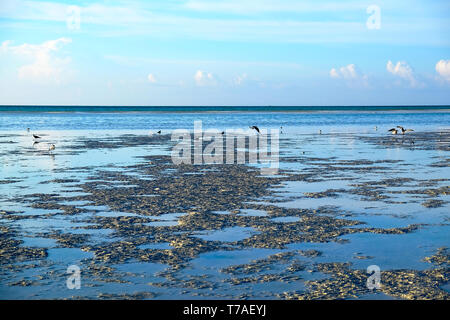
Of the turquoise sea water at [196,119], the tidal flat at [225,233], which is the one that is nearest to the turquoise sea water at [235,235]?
the tidal flat at [225,233]

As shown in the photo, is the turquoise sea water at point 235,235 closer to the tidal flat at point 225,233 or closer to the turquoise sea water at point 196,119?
the tidal flat at point 225,233

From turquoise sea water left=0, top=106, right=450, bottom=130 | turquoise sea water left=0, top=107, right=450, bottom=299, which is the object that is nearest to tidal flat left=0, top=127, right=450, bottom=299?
turquoise sea water left=0, top=107, right=450, bottom=299

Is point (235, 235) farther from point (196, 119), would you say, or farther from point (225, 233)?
point (196, 119)

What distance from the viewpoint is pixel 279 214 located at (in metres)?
10.3

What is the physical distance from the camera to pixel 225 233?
8.86 m

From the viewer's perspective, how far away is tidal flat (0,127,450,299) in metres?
6.34

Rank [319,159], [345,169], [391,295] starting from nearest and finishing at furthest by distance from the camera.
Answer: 1. [391,295]
2. [345,169]
3. [319,159]

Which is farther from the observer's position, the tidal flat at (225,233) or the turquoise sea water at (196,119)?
the turquoise sea water at (196,119)

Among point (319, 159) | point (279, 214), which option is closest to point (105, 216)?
point (279, 214)

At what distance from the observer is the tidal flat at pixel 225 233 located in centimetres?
634

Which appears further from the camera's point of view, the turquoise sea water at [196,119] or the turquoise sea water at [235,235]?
the turquoise sea water at [196,119]
